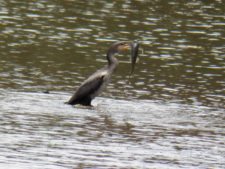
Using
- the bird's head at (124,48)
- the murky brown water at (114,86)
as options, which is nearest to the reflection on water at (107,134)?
the murky brown water at (114,86)

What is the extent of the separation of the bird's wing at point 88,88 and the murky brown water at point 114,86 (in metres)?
0.31

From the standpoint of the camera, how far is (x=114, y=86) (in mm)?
18969

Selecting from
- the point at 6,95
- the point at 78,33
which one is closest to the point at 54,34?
the point at 78,33

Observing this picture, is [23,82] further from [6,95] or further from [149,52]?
[149,52]

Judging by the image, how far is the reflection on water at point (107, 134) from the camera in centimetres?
1231

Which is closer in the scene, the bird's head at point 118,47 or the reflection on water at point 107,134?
the reflection on water at point 107,134

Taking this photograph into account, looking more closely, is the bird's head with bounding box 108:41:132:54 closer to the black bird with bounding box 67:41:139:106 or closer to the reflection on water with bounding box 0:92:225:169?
the black bird with bounding box 67:41:139:106

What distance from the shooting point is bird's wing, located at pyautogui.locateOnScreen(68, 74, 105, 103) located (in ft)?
55.9

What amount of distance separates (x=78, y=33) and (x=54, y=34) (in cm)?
69

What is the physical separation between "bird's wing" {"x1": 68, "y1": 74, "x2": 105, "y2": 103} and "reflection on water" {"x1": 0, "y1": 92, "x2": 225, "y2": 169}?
268 millimetres

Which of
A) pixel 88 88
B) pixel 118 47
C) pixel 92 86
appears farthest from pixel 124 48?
pixel 88 88

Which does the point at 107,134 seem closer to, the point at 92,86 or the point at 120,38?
the point at 92,86

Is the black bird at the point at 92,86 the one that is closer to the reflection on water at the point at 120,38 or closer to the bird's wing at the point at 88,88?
the bird's wing at the point at 88,88

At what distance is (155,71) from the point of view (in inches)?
813
